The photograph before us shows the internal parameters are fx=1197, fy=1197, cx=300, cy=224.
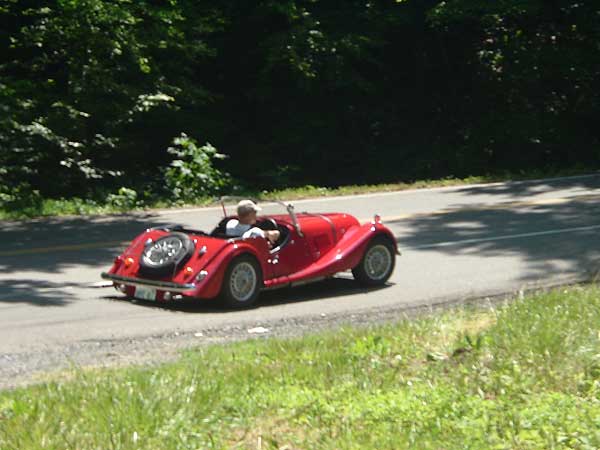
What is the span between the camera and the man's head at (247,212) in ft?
44.0

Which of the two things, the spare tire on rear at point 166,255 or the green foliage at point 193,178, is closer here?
the spare tire on rear at point 166,255

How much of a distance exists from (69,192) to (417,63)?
12.3 meters

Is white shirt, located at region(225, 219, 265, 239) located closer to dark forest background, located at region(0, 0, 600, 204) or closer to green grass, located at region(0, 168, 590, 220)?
green grass, located at region(0, 168, 590, 220)

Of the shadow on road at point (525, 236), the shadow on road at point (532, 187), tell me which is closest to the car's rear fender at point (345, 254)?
the shadow on road at point (525, 236)

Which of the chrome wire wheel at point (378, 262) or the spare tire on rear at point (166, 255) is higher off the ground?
the spare tire on rear at point (166, 255)

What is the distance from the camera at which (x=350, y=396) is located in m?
8.01

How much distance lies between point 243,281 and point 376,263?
2157 millimetres

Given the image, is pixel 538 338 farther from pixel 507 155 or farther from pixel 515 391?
pixel 507 155

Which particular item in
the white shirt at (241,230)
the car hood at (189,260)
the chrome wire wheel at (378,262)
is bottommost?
the chrome wire wheel at (378,262)

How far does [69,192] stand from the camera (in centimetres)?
2412

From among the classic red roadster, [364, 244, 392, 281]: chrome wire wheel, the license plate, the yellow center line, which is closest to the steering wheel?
the classic red roadster

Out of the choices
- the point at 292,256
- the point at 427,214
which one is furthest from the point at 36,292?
the point at 427,214

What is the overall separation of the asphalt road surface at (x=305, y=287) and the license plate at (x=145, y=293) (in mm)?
131

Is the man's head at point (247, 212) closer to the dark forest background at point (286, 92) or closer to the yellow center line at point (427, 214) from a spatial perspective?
the yellow center line at point (427, 214)
